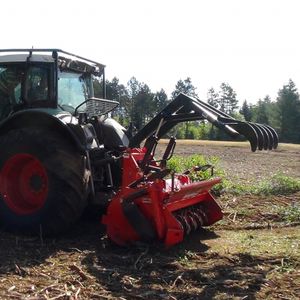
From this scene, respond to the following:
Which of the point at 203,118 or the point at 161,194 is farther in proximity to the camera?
the point at 203,118

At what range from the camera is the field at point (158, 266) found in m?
4.29

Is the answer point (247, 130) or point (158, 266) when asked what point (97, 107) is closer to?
point (247, 130)

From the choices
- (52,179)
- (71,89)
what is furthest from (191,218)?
(71,89)

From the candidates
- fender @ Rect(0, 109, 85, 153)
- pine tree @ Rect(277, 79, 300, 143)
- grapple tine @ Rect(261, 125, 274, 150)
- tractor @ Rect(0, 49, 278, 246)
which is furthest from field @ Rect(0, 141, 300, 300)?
pine tree @ Rect(277, 79, 300, 143)

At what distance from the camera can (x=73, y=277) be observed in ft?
15.3

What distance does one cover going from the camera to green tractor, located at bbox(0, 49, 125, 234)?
5.93 m

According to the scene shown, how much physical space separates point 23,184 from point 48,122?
0.90m

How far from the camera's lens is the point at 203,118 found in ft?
19.1

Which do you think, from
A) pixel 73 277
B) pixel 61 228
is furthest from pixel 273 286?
pixel 61 228

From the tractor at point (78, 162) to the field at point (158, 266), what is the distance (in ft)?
0.81

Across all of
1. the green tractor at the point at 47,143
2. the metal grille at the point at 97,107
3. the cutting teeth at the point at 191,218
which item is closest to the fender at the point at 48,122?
the green tractor at the point at 47,143

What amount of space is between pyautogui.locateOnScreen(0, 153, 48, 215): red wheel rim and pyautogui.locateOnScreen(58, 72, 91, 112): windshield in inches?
35.4

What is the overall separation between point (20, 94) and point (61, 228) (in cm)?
181

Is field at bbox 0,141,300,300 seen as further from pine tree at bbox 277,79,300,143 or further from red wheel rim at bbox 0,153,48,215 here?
pine tree at bbox 277,79,300,143
